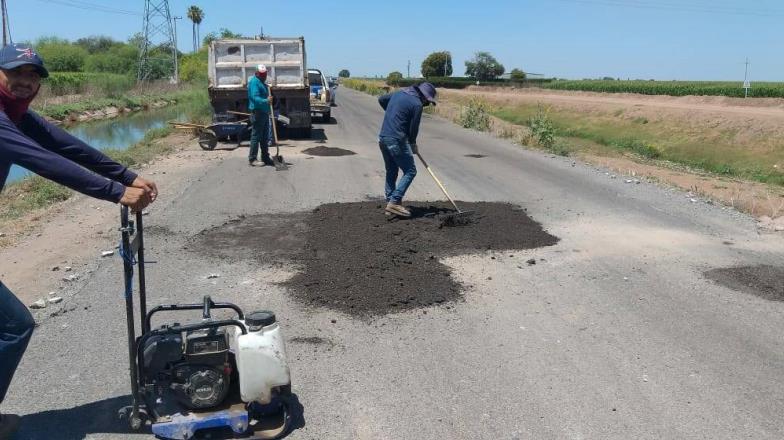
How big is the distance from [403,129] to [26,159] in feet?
19.0

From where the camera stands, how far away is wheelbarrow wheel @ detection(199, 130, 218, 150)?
15.4 meters

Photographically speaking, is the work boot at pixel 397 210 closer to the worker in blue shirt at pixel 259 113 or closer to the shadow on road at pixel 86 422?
the shadow on road at pixel 86 422

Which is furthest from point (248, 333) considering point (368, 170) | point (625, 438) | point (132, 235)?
point (368, 170)

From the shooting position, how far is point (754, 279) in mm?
6168

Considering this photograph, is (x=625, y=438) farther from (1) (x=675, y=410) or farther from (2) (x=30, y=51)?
(2) (x=30, y=51)

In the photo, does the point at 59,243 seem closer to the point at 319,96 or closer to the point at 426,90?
the point at 426,90

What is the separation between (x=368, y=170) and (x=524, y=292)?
735 centimetres

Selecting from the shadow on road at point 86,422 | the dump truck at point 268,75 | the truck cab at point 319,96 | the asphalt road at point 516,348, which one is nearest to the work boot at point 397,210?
the asphalt road at point 516,348

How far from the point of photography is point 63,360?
4.17 m

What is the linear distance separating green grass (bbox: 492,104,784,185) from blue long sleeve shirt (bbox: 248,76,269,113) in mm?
10280

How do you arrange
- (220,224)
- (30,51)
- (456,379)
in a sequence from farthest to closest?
1. (220,224)
2. (456,379)
3. (30,51)

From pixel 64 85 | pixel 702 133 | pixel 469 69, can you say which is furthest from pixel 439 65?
pixel 702 133

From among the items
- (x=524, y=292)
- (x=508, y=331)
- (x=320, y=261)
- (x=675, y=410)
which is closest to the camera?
(x=675, y=410)

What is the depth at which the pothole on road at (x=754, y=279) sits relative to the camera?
229 inches
